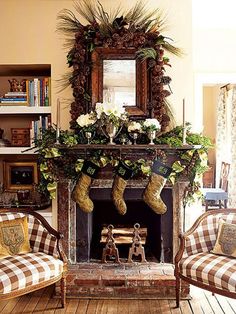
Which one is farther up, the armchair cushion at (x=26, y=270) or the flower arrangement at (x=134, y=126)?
the flower arrangement at (x=134, y=126)

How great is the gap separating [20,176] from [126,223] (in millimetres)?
1141

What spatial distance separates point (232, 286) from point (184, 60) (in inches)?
78.7

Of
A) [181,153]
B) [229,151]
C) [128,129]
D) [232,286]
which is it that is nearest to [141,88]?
[128,129]

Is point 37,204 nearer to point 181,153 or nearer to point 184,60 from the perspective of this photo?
point 181,153

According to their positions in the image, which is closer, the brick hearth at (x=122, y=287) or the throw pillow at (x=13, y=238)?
the throw pillow at (x=13, y=238)

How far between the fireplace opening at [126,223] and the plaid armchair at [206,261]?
1.34 ft

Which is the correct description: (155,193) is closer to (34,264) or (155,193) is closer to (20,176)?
(34,264)

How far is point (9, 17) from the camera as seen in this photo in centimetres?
383

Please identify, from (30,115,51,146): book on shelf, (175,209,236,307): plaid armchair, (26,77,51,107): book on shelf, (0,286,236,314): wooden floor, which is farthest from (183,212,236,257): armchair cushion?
(26,77,51,107): book on shelf

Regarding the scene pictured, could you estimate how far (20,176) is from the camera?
13.6 feet

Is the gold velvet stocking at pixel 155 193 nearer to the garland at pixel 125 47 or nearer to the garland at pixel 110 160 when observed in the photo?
the garland at pixel 110 160

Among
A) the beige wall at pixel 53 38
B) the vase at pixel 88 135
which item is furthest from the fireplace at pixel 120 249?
the beige wall at pixel 53 38

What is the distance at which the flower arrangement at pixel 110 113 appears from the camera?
135 inches

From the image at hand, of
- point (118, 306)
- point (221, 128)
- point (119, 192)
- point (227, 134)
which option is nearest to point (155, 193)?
point (119, 192)
